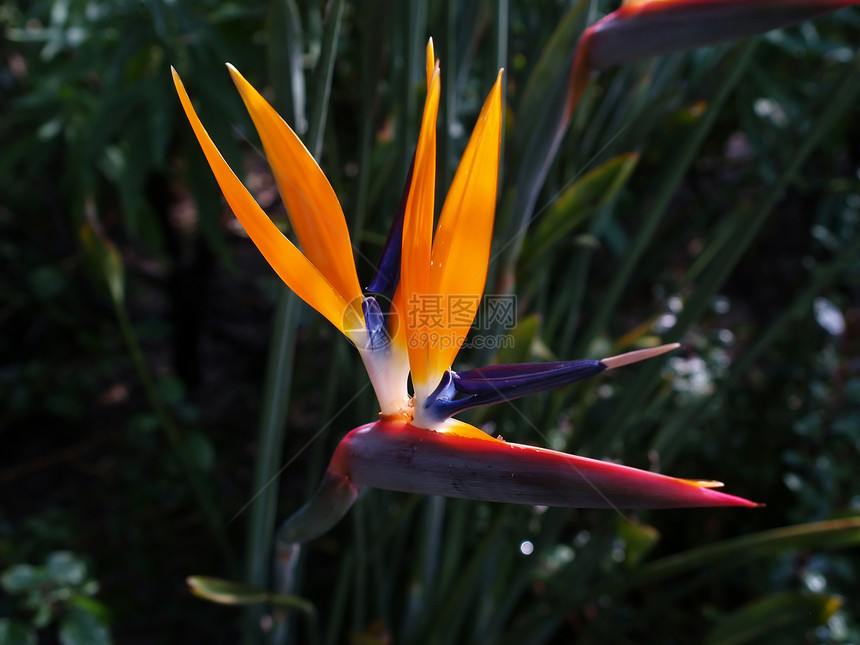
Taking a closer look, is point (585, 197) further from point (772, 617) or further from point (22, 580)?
point (22, 580)

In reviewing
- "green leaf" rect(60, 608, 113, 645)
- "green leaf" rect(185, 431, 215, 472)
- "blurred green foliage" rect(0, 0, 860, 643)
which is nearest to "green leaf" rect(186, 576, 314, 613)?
"blurred green foliage" rect(0, 0, 860, 643)

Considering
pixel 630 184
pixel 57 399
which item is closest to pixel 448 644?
pixel 57 399

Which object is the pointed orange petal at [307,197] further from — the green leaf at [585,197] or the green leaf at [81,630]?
the green leaf at [81,630]

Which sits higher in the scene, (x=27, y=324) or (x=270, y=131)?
(x=270, y=131)

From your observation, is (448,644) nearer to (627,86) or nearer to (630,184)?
(627,86)

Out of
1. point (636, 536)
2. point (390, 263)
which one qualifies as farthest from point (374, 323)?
point (636, 536)

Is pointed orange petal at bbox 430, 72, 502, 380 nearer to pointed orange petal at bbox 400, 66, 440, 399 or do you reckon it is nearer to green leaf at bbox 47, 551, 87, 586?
pointed orange petal at bbox 400, 66, 440, 399
